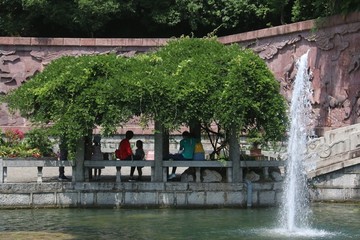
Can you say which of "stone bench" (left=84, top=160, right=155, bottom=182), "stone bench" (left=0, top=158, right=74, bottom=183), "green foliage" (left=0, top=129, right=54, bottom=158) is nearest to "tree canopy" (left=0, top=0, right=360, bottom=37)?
"green foliage" (left=0, top=129, right=54, bottom=158)

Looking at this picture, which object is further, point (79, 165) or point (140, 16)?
point (140, 16)

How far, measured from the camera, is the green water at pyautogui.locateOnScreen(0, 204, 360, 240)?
13.8 meters

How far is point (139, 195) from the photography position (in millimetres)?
17609

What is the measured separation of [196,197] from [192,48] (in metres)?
3.68

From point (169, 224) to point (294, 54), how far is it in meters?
12.8

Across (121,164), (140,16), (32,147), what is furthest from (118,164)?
(140,16)

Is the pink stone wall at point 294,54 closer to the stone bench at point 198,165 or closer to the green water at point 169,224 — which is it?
the green water at point 169,224

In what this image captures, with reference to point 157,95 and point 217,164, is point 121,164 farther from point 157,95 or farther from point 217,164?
point 217,164

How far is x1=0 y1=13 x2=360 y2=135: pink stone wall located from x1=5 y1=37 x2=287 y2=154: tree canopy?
6.78 meters

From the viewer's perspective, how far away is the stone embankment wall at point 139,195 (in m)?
17.3

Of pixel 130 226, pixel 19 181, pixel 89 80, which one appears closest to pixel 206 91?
pixel 89 80

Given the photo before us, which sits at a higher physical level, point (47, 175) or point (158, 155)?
point (158, 155)

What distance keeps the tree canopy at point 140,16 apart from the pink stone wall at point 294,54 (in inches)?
95.4

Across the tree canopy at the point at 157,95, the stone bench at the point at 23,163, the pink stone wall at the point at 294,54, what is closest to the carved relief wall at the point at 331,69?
the pink stone wall at the point at 294,54
